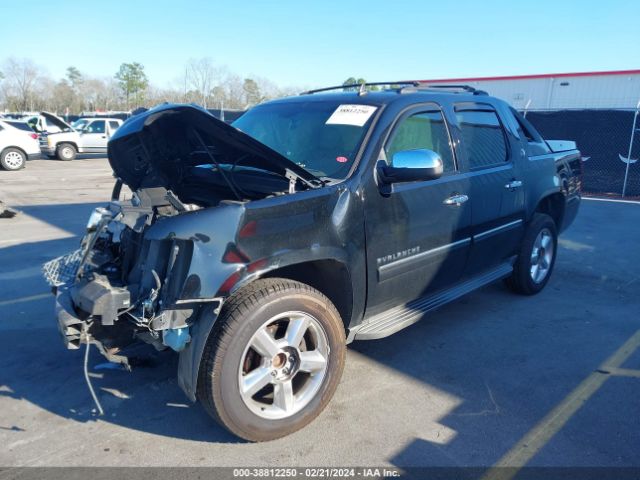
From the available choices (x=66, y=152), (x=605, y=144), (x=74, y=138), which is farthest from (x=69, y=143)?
(x=605, y=144)

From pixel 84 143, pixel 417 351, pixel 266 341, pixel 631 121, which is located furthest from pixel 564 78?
pixel 266 341

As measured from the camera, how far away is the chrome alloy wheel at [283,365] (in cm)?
287

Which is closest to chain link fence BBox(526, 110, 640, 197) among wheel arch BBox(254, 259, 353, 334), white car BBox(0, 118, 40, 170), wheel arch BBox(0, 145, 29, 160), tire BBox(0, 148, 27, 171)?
wheel arch BBox(254, 259, 353, 334)

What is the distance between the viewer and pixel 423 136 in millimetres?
3881

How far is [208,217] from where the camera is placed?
8.82ft

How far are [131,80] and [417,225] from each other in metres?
71.0

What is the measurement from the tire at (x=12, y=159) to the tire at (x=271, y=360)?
17726 mm

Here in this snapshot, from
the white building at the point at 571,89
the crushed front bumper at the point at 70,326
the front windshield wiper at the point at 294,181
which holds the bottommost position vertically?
the crushed front bumper at the point at 70,326

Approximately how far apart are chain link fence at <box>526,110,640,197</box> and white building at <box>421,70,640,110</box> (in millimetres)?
6157

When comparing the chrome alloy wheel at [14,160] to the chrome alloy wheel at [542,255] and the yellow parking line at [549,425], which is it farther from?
the yellow parking line at [549,425]

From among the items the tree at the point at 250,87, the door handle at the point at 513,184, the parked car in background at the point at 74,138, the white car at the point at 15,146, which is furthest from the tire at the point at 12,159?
the door handle at the point at 513,184

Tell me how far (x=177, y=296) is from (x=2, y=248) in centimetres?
563

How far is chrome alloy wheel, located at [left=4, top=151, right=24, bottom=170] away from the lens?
1725 cm

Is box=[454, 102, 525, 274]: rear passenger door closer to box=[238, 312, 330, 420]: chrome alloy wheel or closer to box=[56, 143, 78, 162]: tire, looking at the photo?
box=[238, 312, 330, 420]: chrome alloy wheel
